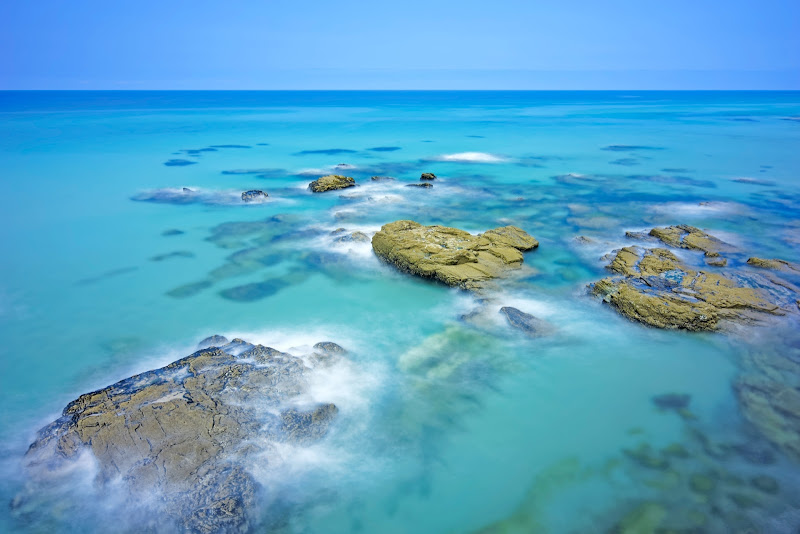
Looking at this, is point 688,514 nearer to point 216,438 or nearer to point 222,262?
point 216,438

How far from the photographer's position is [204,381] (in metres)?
5.89

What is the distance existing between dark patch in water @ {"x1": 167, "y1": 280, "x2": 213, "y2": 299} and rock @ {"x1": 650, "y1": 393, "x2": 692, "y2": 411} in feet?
26.2

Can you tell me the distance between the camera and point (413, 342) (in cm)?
750

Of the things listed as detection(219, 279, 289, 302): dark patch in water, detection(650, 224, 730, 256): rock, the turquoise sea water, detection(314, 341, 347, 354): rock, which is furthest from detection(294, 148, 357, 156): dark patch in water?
detection(314, 341, 347, 354): rock

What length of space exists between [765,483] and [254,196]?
15.1m

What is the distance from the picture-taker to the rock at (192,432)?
4578 mm

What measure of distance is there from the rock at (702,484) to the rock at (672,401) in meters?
1.21

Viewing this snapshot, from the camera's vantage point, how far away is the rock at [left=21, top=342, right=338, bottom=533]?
4.58 metres

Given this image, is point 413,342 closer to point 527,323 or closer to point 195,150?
point 527,323

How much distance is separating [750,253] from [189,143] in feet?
97.8

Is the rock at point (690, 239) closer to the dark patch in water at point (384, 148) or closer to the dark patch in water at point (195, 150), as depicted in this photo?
the dark patch in water at point (384, 148)

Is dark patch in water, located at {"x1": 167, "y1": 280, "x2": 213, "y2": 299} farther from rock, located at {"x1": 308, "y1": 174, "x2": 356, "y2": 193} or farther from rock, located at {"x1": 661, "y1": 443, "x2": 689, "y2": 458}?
rock, located at {"x1": 308, "y1": 174, "x2": 356, "y2": 193}

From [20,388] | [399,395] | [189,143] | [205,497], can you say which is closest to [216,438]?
[205,497]

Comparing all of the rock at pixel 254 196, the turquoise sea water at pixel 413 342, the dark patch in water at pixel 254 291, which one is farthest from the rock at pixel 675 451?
the rock at pixel 254 196
